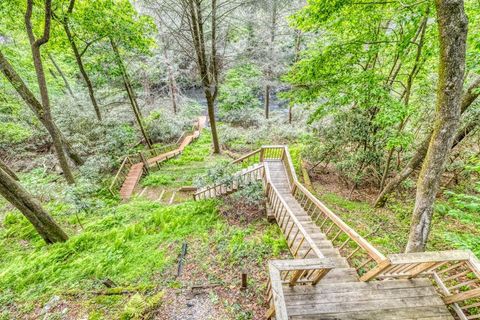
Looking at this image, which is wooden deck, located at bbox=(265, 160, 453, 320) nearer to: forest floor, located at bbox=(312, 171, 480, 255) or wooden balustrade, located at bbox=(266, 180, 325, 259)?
wooden balustrade, located at bbox=(266, 180, 325, 259)

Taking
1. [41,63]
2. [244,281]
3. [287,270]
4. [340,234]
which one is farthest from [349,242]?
[41,63]

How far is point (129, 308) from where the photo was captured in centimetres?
361

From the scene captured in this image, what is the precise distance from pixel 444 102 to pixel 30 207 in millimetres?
8695

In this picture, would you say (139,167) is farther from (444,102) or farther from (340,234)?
(444,102)

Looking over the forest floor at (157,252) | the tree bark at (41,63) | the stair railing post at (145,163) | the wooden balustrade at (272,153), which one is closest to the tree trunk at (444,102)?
the forest floor at (157,252)

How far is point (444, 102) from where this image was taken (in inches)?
123

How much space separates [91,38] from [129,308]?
1103cm

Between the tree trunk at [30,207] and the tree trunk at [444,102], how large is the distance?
8318mm

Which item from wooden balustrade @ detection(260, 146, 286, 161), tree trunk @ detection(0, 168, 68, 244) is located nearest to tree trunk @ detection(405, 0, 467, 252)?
wooden balustrade @ detection(260, 146, 286, 161)

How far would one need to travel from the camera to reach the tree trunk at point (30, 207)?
4.64 m

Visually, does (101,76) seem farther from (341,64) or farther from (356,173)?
(356,173)

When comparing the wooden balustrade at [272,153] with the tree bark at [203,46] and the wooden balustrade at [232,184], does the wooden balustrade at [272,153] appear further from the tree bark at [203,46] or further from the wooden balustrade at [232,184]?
the tree bark at [203,46]

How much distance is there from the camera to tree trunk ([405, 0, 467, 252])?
2848mm

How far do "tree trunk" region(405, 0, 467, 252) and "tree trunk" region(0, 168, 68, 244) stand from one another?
8.32 m
